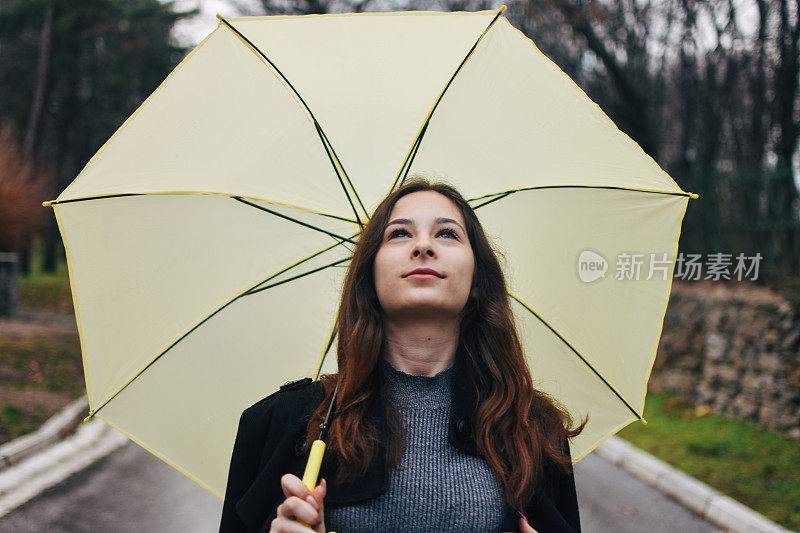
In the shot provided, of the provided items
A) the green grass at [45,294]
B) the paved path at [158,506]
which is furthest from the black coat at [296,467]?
the green grass at [45,294]

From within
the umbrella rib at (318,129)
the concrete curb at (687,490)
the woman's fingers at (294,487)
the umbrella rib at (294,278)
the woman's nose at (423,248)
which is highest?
the umbrella rib at (318,129)

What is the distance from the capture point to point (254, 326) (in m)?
2.69

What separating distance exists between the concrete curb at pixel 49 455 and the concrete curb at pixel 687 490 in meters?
5.64

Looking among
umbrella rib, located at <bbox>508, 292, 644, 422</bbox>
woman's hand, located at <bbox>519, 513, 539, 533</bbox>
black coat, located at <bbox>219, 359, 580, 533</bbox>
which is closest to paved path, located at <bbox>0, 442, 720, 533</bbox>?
umbrella rib, located at <bbox>508, 292, 644, 422</bbox>

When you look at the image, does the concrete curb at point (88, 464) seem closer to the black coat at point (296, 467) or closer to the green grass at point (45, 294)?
the black coat at point (296, 467)

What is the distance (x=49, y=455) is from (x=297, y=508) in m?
6.21

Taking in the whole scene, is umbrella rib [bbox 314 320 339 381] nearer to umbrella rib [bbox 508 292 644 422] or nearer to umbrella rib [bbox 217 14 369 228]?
umbrella rib [bbox 217 14 369 228]

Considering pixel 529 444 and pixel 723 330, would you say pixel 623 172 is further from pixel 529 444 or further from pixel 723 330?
pixel 723 330

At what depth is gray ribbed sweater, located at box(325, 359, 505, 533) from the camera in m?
2.01

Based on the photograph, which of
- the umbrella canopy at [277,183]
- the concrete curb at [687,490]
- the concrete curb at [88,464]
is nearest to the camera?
the umbrella canopy at [277,183]

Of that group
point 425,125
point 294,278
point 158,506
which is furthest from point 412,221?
point 158,506

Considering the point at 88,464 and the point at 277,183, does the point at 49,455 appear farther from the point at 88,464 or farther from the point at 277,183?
the point at 277,183

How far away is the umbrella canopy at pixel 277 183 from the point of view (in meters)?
2.46

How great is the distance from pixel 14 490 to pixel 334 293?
450cm
